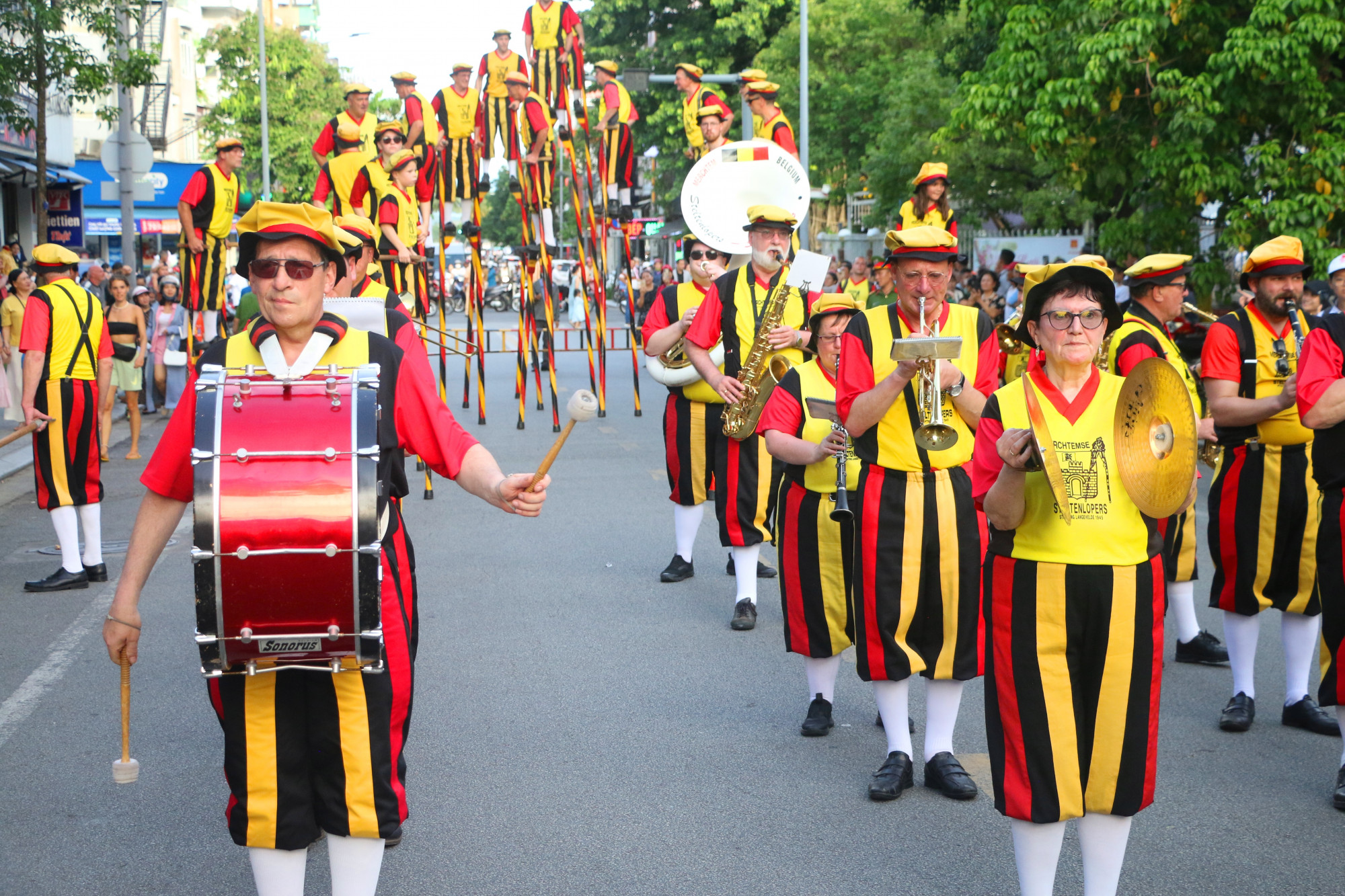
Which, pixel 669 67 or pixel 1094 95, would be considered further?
pixel 669 67

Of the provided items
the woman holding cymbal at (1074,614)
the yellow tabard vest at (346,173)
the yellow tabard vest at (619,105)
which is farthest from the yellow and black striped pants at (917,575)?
the yellow tabard vest at (619,105)

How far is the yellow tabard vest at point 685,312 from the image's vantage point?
845 cm

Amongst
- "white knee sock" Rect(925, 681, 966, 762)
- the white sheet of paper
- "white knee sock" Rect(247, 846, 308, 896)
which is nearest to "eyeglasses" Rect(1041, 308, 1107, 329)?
"white knee sock" Rect(925, 681, 966, 762)

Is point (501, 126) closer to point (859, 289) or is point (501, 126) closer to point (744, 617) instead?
point (859, 289)

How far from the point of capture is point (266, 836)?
3.52 meters

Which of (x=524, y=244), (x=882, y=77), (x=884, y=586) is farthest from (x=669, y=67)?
(x=884, y=586)

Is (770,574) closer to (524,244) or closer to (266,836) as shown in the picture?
(266,836)

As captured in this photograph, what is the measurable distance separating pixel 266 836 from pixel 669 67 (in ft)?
142

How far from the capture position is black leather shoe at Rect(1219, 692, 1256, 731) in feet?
19.6

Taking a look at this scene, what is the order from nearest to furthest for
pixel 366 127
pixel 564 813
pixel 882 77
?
pixel 564 813
pixel 366 127
pixel 882 77

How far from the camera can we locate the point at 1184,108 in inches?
559

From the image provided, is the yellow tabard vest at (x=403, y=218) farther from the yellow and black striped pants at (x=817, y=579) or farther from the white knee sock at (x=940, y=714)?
the white knee sock at (x=940, y=714)

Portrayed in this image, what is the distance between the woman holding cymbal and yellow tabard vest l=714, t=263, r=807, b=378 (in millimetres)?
3659

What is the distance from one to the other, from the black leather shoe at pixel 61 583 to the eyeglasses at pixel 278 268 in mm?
5951
